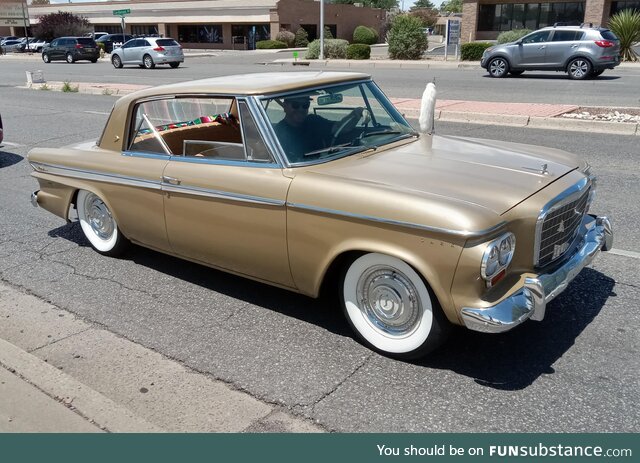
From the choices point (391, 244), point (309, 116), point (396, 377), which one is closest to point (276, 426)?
point (396, 377)

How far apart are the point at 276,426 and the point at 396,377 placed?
77 cm

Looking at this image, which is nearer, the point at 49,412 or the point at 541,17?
the point at 49,412

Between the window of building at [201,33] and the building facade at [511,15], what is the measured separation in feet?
73.2

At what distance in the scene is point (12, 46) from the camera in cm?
5928

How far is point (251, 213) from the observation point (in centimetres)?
396

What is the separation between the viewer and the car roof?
4.19 m

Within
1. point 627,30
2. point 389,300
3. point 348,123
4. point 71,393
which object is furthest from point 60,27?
point 389,300

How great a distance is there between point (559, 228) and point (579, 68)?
17693 millimetres

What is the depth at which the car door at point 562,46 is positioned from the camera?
19203mm

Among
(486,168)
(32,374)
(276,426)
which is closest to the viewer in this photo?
(276,426)

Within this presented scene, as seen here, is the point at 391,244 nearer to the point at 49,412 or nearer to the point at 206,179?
the point at 206,179

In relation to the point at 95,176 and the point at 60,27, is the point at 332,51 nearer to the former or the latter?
the point at 95,176

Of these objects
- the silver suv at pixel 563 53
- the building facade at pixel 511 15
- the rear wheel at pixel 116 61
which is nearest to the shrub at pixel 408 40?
the silver suv at pixel 563 53

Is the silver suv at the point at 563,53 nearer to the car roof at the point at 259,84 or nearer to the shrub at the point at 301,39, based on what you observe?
the car roof at the point at 259,84
